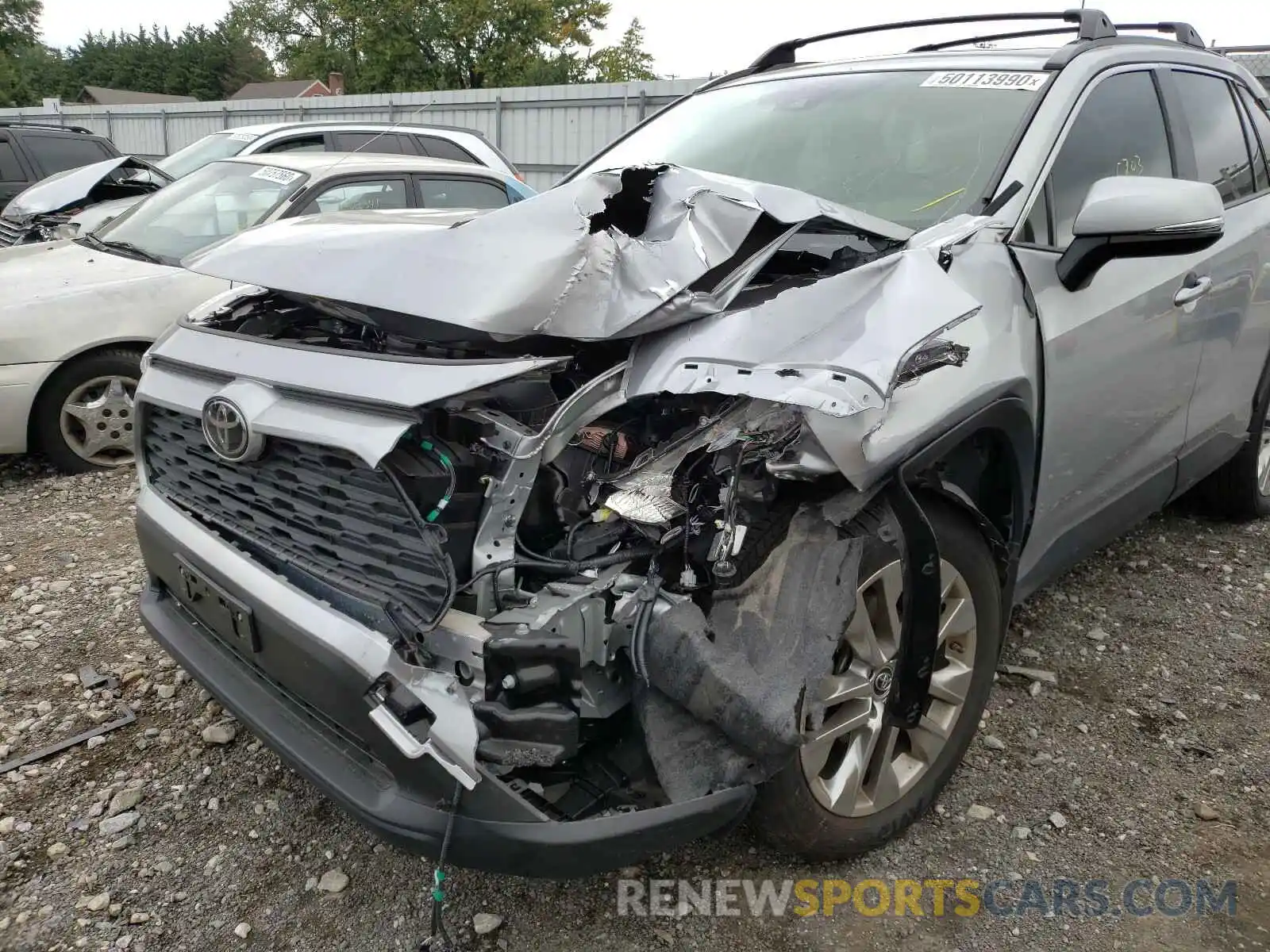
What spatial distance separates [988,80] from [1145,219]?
0.83 meters

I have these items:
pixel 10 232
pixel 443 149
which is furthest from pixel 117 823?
pixel 10 232

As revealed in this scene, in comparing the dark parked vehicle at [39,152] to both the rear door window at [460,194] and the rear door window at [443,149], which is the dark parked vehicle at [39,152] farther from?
the rear door window at [460,194]

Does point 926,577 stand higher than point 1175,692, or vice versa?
point 926,577

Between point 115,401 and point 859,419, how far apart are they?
4396 millimetres

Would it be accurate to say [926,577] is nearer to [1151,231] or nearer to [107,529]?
[1151,231]

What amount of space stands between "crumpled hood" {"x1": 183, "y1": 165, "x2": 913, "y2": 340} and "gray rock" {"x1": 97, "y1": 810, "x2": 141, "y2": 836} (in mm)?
1445

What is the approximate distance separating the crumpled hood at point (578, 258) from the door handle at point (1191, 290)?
1.16m

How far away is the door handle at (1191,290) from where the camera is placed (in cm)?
278

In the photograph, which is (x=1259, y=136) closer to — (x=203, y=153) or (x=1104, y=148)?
(x=1104, y=148)

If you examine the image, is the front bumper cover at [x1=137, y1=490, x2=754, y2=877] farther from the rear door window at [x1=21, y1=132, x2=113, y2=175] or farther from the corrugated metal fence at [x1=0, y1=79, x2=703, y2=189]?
the rear door window at [x1=21, y1=132, x2=113, y2=175]

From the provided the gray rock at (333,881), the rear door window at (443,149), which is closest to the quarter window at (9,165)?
the rear door window at (443,149)

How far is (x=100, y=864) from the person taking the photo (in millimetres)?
2217

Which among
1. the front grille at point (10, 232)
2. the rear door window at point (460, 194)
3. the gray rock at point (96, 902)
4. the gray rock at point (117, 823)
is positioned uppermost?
the rear door window at point (460, 194)

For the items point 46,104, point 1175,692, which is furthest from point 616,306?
point 46,104
